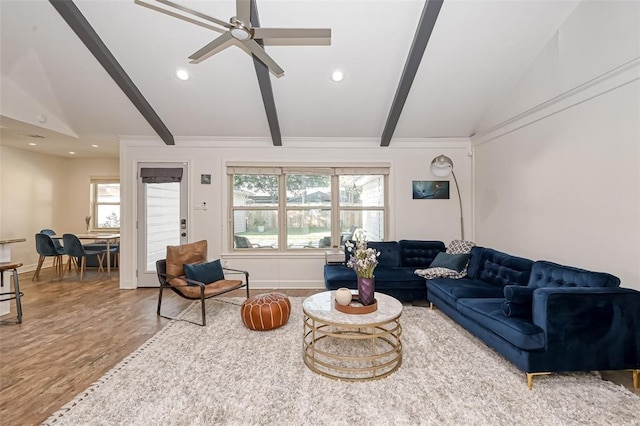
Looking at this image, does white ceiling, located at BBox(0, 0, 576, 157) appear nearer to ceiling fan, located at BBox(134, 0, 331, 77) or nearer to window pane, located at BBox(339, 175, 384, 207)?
window pane, located at BBox(339, 175, 384, 207)

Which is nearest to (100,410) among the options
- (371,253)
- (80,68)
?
(371,253)

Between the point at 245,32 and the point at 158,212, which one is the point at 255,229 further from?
the point at 245,32

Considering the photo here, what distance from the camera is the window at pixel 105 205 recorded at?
7414 millimetres

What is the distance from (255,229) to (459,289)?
3.40 metres

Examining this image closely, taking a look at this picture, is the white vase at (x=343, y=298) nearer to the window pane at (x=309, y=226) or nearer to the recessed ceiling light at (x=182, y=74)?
the window pane at (x=309, y=226)

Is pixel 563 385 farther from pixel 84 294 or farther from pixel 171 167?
pixel 84 294

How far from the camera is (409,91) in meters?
4.05

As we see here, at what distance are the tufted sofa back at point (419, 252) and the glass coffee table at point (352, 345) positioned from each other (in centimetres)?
189

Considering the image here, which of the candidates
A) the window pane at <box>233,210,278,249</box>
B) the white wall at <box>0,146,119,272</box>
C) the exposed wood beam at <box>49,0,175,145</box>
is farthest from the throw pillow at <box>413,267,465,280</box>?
the white wall at <box>0,146,119,272</box>

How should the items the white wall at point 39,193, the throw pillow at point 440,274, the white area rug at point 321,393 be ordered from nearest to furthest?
1. the white area rug at point 321,393
2. the throw pillow at point 440,274
3. the white wall at point 39,193

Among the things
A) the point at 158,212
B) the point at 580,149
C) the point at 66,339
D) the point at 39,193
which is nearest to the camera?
the point at 580,149

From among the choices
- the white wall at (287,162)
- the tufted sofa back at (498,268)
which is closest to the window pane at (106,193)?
the white wall at (287,162)

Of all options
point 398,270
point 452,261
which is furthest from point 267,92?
point 452,261

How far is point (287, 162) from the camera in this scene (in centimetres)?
523
